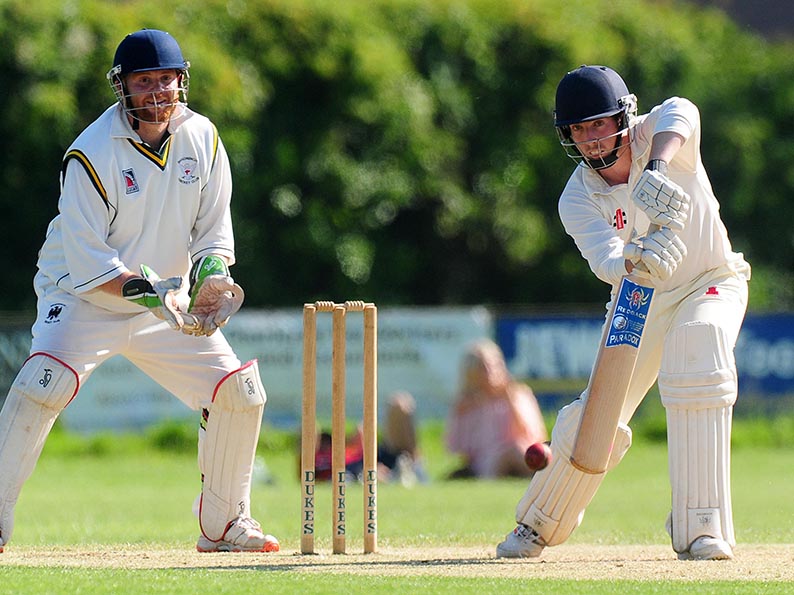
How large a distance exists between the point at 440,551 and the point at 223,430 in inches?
38.7

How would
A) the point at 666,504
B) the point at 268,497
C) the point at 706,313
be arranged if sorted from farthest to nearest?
the point at 268,497
the point at 666,504
the point at 706,313

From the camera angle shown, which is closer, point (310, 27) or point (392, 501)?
point (392, 501)

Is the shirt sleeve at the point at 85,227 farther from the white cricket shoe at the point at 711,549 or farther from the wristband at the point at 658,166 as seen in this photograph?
the white cricket shoe at the point at 711,549

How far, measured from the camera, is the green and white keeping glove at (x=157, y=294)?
5.18 m

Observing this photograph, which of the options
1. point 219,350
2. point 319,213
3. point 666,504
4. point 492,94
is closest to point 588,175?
point 219,350

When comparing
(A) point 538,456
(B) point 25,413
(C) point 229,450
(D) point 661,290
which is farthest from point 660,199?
(B) point 25,413

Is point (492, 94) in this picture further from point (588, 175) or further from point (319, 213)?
point (588, 175)

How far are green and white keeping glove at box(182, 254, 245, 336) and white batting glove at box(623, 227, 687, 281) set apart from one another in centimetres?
145

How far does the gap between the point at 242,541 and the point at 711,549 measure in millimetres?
1765

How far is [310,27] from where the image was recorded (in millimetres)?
14594

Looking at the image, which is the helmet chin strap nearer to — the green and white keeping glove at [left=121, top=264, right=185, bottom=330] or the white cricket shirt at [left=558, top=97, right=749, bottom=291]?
the white cricket shirt at [left=558, top=97, right=749, bottom=291]

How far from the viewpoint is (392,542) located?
6.11 meters

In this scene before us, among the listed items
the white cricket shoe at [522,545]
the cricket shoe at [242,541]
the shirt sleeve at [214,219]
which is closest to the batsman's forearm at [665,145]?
the white cricket shoe at [522,545]

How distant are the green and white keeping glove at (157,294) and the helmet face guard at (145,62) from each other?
2.06 feet
